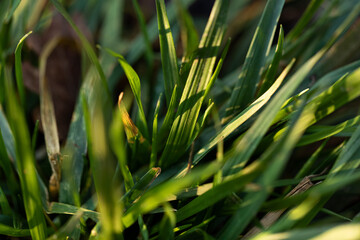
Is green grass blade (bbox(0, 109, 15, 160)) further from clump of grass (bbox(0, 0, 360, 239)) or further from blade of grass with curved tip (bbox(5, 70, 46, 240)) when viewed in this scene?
blade of grass with curved tip (bbox(5, 70, 46, 240))

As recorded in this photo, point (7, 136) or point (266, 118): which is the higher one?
point (7, 136)

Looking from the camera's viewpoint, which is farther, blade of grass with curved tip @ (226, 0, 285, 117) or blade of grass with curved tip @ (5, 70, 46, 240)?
blade of grass with curved tip @ (226, 0, 285, 117)

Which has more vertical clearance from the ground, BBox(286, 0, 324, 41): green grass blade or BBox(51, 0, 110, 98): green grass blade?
BBox(51, 0, 110, 98): green grass blade

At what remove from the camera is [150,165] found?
529 millimetres

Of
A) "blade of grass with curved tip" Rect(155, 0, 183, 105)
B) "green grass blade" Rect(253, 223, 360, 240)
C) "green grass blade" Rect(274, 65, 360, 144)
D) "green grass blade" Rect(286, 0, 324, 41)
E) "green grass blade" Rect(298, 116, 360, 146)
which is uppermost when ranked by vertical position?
"blade of grass with curved tip" Rect(155, 0, 183, 105)

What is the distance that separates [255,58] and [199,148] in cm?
15

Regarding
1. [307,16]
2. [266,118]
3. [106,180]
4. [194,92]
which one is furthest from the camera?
[307,16]

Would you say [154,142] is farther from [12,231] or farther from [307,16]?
[307,16]

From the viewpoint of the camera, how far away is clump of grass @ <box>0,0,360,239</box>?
15.2 inches

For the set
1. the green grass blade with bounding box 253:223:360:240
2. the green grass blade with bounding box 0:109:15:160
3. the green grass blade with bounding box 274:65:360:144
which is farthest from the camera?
the green grass blade with bounding box 0:109:15:160

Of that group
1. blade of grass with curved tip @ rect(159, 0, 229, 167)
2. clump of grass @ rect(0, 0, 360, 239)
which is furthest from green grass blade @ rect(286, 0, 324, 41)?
blade of grass with curved tip @ rect(159, 0, 229, 167)

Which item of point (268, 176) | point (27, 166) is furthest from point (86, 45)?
point (268, 176)

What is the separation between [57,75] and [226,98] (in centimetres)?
34

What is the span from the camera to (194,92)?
519mm
